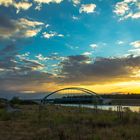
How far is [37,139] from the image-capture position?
1803 cm

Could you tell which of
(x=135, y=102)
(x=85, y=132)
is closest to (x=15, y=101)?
(x=135, y=102)

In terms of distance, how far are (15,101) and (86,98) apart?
24511 mm

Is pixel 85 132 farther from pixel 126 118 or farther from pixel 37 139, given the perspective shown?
pixel 126 118

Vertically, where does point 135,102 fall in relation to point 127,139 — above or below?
above

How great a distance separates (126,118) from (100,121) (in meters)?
3.02

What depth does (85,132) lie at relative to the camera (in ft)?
69.5

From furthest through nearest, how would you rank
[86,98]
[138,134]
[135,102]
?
[135,102] → [86,98] → [138,134]

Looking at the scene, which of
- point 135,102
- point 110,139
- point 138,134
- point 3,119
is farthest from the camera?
point 135,102

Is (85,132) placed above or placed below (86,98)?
below

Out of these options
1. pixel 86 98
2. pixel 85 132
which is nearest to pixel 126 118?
pixel 85 132

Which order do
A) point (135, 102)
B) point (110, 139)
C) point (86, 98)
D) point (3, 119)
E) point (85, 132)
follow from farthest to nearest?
point (135, 102), point (86, 98), point (3, 119), point (85, 132), point (110, 139)

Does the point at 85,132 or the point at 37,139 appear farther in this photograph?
the point at 85,132

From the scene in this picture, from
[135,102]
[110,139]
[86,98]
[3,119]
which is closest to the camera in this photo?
[110,139]

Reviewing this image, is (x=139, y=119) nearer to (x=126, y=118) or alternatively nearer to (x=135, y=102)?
(x=126, y=118)
